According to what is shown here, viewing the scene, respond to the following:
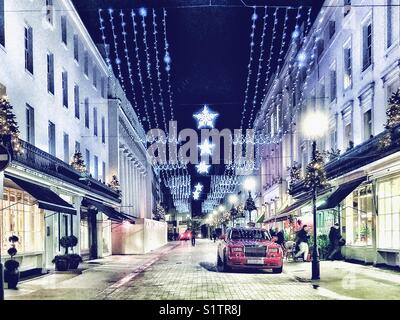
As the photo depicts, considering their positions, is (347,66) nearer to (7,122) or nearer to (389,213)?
(389,213)

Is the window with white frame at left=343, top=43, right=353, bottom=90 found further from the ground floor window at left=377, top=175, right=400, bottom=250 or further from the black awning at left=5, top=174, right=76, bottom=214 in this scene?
the black awning at left=5, top=174, right=76, bottom=214

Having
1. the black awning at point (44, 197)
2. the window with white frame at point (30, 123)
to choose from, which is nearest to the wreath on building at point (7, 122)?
the black awning at point (44, 197)

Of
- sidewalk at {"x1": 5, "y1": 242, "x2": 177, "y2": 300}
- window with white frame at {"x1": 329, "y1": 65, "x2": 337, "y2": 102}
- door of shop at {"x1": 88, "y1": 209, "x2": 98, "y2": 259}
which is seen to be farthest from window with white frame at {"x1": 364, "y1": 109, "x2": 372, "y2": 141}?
door of shop at {"x1": 88, "y1": 209, "x2": 98, "y2": 259}

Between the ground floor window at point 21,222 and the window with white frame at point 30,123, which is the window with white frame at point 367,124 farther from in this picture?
the ground floor window at point 21,222

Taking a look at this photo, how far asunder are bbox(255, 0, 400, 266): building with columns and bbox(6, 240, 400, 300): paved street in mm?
2240

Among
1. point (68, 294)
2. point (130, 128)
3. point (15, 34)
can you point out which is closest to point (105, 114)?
point (130, 128)

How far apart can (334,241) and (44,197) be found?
43.0 feet

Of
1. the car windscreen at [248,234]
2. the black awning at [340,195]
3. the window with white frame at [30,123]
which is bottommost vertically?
the car windscreen at [248,234]

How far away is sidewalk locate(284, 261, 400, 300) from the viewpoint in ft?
42.2

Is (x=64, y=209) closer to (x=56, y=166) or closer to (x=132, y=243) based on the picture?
(x=56, y=166)

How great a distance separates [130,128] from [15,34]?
3246 centimetres

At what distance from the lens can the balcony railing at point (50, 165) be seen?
17500 mm

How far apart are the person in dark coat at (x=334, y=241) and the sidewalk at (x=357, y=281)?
2419 mm

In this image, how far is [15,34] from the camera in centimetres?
1878
